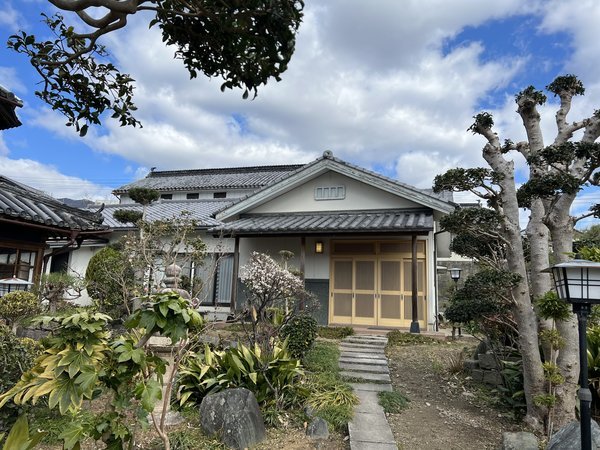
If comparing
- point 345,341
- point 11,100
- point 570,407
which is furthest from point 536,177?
point 11,100

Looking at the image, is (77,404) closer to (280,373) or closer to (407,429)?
(280,373)

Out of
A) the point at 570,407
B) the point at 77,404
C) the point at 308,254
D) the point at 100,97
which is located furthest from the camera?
the point at 308,254

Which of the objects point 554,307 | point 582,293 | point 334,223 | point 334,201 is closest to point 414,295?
point 334,223

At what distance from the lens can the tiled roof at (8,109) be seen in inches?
184

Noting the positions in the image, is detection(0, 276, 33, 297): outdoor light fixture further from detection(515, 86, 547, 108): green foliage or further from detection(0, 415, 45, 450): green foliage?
detection(515, 86, 547, 108): green foliage

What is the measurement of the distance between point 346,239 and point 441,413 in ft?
22.4

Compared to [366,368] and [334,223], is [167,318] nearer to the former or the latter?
[366,368]


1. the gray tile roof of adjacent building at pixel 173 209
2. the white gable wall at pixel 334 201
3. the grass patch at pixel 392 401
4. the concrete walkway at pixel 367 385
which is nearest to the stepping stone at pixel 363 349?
the concrete walkway at pixel 367 385

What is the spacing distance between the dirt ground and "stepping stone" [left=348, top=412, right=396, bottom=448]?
152 mm

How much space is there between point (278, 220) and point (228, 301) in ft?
11.5

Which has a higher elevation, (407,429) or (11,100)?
(11,100)

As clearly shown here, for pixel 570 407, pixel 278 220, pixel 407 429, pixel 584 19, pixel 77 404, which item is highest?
pixel 584 19

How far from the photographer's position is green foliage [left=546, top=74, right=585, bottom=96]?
5402 millimetres

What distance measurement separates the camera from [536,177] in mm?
4918
